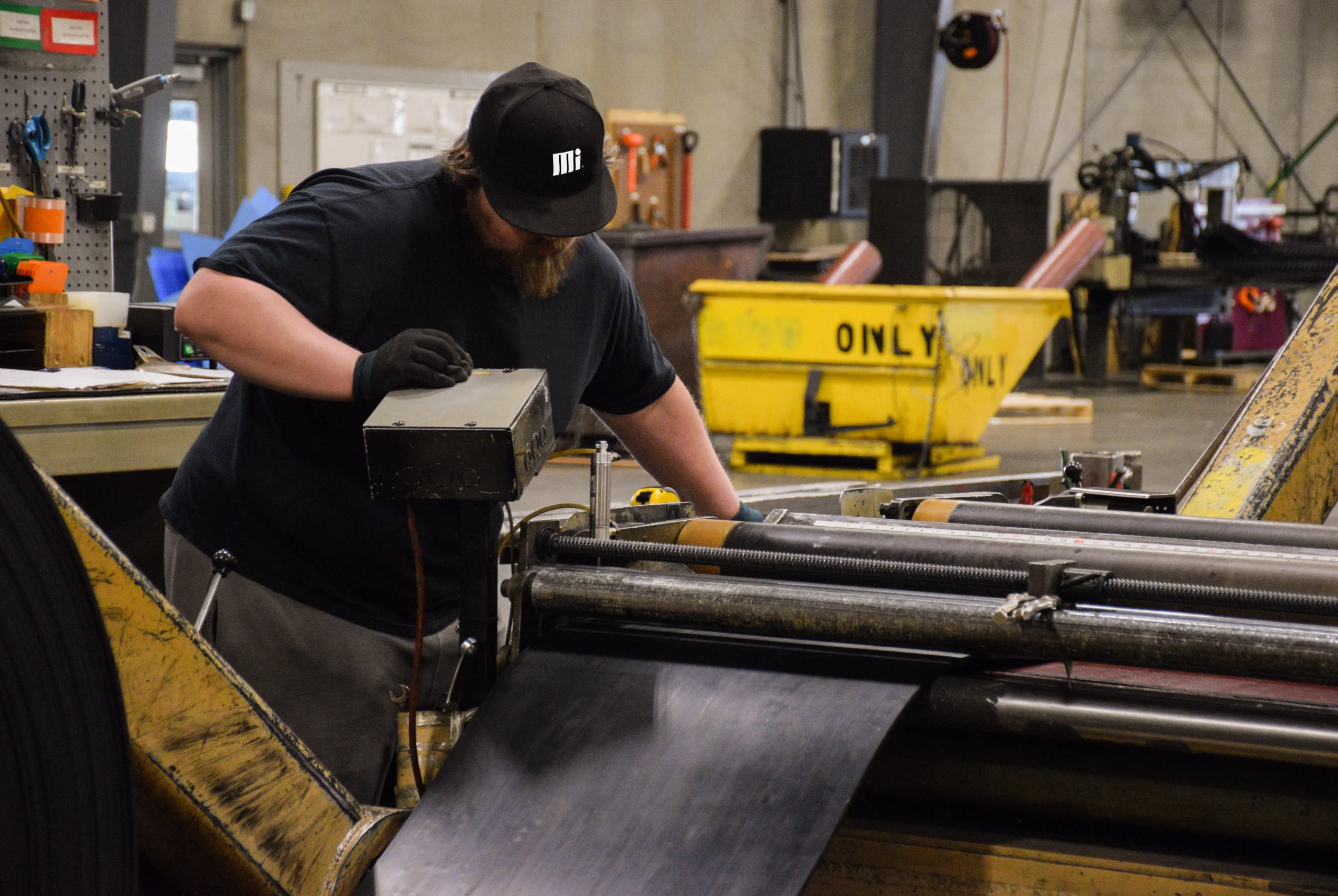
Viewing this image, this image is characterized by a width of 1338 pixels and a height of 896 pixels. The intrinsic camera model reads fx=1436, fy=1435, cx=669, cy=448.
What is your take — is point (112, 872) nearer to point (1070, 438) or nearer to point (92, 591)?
point (92, 591)

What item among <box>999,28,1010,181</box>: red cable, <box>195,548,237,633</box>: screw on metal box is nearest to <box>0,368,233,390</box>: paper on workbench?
<box>195,548,237,633</box>: screw on metal box

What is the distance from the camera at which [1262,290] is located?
10.7 metres

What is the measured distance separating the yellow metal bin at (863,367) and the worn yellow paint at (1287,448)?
2.90m

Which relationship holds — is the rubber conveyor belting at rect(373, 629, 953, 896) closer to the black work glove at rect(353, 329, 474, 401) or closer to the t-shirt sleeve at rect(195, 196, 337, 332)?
the black work glove at rect(353, 329, 474, 401)

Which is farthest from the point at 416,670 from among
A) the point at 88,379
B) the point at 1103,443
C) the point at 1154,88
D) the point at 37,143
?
the point at 1154,88

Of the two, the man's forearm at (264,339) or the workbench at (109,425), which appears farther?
the workbench at (109,425)

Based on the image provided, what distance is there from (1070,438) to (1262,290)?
15.8 feet

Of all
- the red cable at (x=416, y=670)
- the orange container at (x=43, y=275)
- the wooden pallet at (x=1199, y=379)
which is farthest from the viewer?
the wooden pallet at (x=1199, y=379)

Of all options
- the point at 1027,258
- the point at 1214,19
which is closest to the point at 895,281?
the point at 1027,258

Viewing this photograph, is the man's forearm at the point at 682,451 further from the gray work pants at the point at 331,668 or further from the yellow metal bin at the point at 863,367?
the yellow metal bin at the point at 863,367

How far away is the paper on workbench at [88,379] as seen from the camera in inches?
90.9

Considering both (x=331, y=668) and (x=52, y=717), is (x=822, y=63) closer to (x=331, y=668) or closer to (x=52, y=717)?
(x=331, y=668)

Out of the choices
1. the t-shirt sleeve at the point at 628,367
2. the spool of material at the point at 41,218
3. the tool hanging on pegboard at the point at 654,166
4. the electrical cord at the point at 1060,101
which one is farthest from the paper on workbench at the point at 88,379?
the electrical cord at the point at 1060,101

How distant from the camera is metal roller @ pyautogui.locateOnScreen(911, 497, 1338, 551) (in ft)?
5.46
